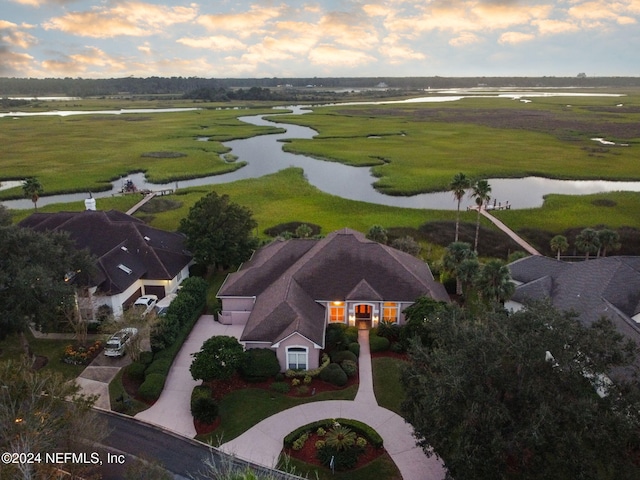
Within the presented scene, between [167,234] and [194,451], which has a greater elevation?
[167,234]

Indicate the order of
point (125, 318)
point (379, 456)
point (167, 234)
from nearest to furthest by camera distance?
point (379, 456), point (125, 318), point (167, 234)

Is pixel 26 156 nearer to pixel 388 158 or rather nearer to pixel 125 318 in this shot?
pixel 388 158

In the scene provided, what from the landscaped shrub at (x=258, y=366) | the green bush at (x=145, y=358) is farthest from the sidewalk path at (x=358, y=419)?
the green bush at (x=145, y=358)

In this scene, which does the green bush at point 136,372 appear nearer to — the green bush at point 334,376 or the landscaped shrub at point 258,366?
the landscaped shrub at point 258,366

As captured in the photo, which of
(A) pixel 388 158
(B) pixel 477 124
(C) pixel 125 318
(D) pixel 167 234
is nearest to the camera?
(C) pixel 125 318

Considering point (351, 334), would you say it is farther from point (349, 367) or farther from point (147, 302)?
point (147, 302)

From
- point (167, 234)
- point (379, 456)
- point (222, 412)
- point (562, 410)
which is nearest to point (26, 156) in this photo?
point (167, 234)

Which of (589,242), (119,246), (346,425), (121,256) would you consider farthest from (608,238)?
(119,246)
